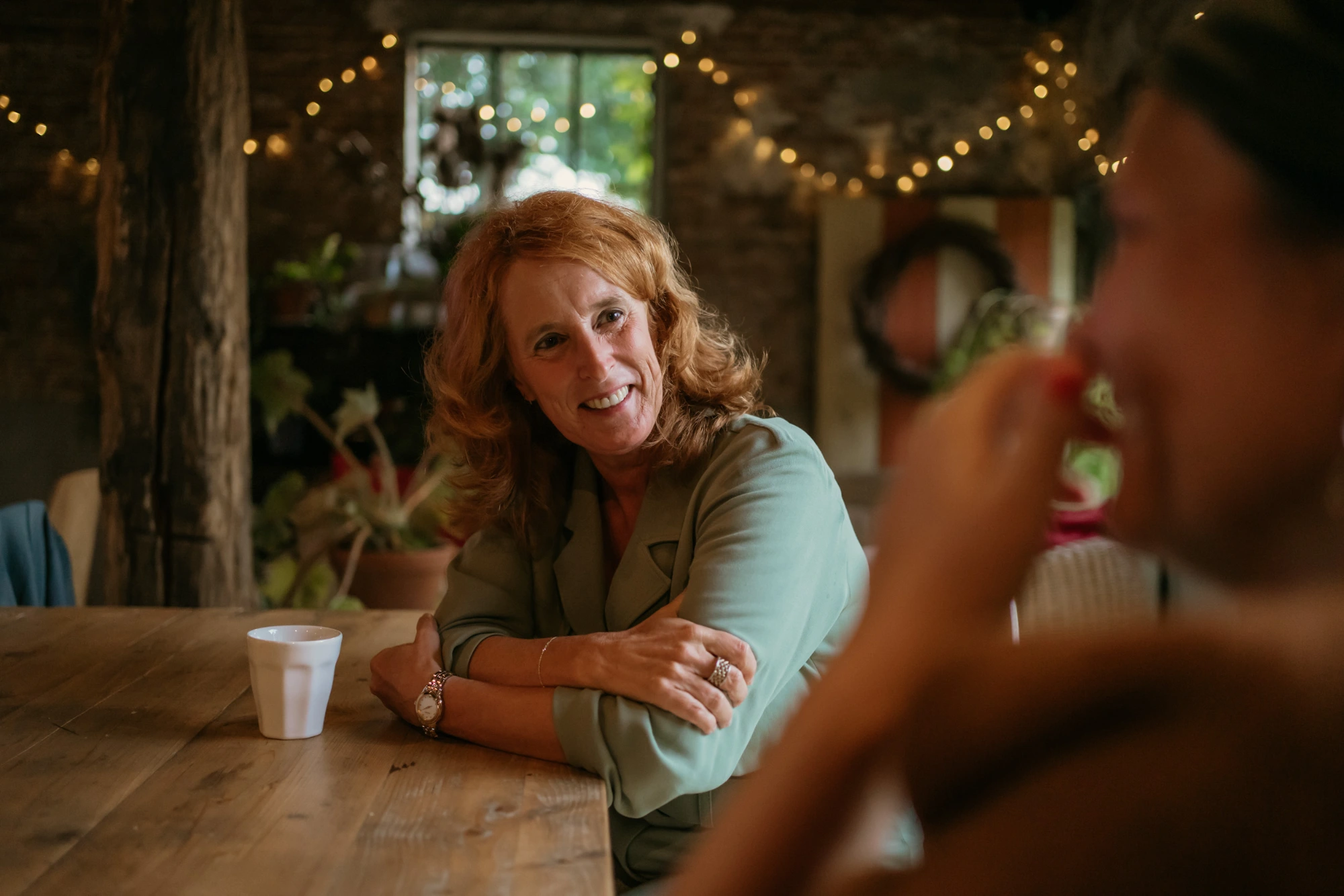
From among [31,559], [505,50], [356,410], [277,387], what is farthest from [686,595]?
[505,50]

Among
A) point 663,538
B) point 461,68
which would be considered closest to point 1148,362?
point 663,538

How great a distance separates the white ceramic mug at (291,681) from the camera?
3.81ft

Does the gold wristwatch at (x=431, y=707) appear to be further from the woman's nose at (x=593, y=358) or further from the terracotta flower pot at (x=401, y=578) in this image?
the terracotta flower pot at (x=401, y=578)

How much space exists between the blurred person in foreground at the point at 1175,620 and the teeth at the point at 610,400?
3.77 ft

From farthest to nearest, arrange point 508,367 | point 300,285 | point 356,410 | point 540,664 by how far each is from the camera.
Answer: point 300,285, point 356,410, point 508,367, point 540,664

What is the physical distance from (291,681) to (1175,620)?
1.06 m

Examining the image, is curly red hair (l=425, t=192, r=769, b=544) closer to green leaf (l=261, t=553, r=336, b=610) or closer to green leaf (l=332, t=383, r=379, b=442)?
green leaf (l=261, t=553, r=336, b=610)

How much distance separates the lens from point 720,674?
1158mm

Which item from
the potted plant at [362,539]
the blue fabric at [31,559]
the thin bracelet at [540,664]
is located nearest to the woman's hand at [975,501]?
the thin bracelet at [540,664]

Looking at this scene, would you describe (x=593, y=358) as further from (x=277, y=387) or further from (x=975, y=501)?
(x=277, y=387)

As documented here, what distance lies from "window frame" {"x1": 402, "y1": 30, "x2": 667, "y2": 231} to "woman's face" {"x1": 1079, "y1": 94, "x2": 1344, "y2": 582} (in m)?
5.90

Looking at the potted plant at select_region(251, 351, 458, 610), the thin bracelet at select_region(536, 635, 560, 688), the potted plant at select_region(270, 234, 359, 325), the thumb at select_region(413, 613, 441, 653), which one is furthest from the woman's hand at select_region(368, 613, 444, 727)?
the potted plant at select_region(270, 234, 359, 325)

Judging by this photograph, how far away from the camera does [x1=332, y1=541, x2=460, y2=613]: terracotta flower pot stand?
153 inches

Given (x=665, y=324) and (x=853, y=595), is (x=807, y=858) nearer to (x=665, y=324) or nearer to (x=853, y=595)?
(x=853, y=595)
